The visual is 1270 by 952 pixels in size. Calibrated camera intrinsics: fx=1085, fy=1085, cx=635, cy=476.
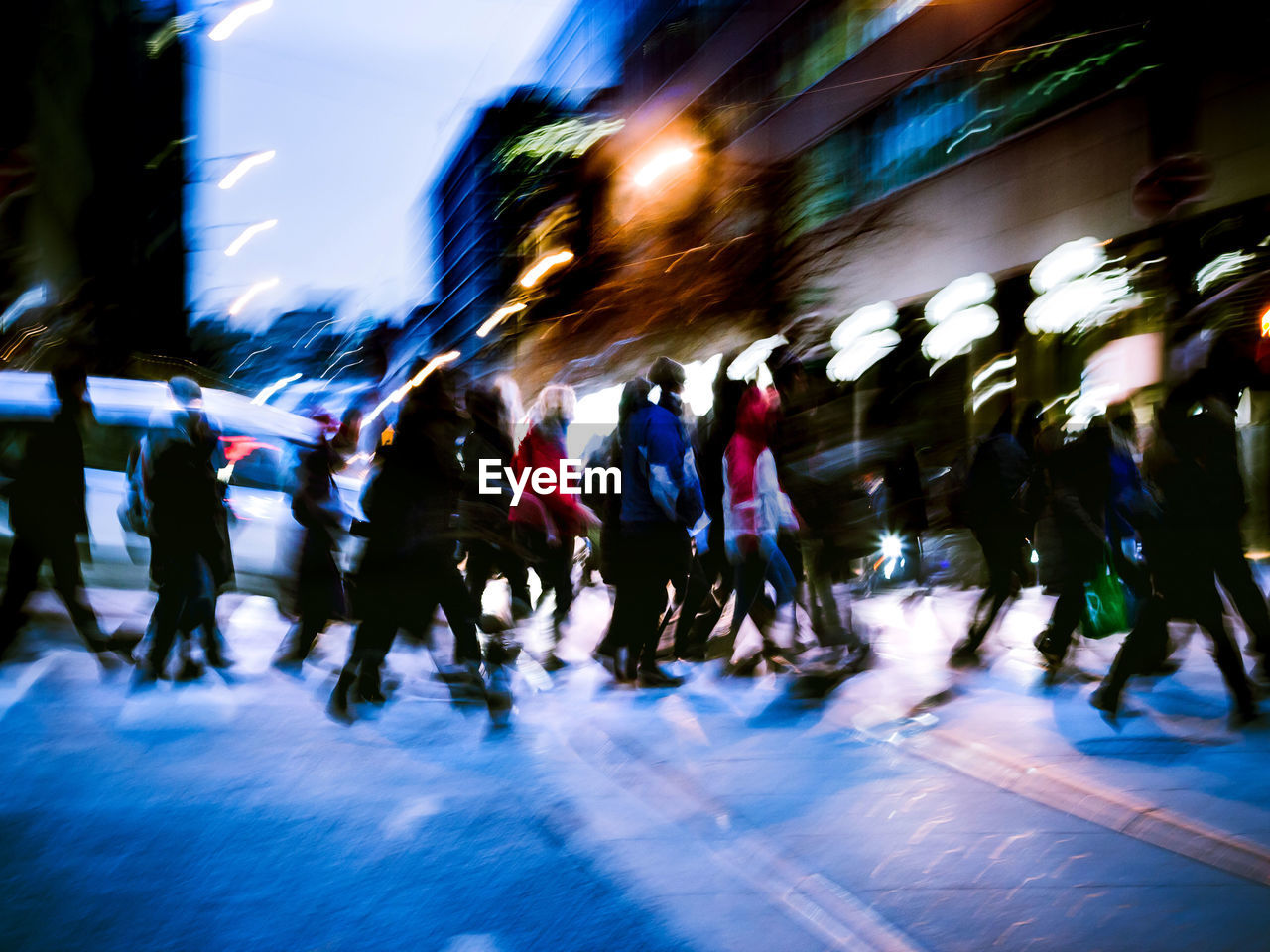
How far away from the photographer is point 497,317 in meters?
11.6

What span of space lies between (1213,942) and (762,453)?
3.59 m

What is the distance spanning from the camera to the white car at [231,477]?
6961 millimetres

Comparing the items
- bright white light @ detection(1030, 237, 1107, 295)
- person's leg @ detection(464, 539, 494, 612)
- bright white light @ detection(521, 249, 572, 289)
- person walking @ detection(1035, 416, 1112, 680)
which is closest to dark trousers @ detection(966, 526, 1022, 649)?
person walking @ detection(1035, 416, 1112, 680)

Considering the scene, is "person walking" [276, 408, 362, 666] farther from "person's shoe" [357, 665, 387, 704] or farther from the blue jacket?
the blue jacket

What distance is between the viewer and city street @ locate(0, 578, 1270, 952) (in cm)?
294

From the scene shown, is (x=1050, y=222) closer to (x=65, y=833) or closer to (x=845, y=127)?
(x=845, y=127)

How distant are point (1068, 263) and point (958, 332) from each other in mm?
1818

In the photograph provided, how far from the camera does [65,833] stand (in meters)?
3.56

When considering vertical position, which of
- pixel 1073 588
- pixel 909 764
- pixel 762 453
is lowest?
pixel 909 764

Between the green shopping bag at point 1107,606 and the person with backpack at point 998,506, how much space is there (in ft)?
1.48

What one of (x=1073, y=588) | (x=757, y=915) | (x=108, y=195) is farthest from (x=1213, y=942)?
(x=108, y=195)

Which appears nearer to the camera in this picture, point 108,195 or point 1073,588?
point 1073,588

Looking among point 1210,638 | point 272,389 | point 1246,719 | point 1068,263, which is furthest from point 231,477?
point 1068,263

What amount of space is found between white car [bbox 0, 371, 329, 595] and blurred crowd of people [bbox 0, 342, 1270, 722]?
2.81 ft
